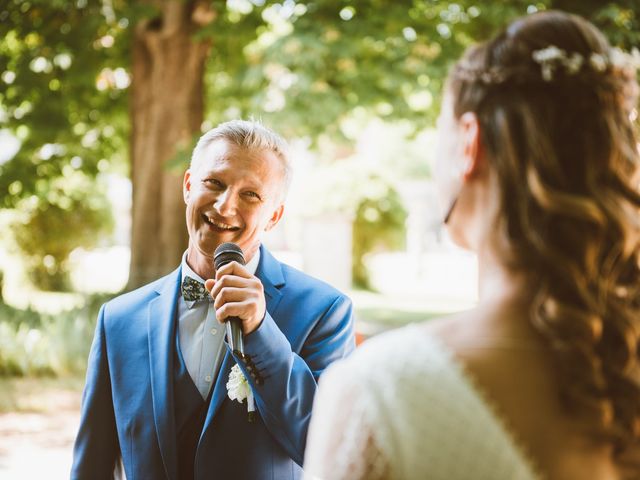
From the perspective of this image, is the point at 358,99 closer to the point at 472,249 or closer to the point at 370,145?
the point at 472,249

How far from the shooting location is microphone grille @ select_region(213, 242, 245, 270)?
2.02 metres

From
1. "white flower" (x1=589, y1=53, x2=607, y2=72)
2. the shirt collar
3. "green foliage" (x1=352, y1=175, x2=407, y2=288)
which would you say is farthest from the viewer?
"green foliage" (x1=352, y1=175, x2=407, y2=288)

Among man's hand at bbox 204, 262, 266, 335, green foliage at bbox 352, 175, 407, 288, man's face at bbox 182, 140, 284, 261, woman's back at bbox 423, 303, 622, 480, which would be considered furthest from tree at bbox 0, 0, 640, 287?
green foliage at bbox 352, 175, 407, 288

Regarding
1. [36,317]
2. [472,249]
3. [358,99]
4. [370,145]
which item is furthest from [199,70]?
[370,145]

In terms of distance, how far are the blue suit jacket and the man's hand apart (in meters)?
0.04

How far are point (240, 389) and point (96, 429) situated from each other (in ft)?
1.72

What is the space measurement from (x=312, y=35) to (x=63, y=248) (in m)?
11.6

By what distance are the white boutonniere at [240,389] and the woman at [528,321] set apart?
0.86 m

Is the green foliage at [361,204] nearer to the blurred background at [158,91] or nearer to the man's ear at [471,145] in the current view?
the blurred background at [158,91]

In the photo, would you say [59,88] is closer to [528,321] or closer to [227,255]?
[227,255]

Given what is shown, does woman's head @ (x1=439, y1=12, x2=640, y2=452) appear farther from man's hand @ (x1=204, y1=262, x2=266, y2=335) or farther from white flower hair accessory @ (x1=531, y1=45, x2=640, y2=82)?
man's hand @ (x1=204, y1=262, x2=266, y2=335)

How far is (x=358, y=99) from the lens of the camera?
376 inches

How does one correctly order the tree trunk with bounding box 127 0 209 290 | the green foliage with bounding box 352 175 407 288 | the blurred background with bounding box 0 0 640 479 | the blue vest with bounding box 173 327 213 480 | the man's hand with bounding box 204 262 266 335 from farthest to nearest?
the green foliage with bounding box 352 175 407 288 → the tree trunk with bounding box 127 0 209 290 → the blurred background with bounding box 0 0 640 479 → the blue vest with bounding box 173 327 213 480 → the man's hand with bounding box 204 262 266 335

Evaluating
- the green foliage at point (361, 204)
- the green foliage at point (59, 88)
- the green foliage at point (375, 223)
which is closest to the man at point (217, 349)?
the green foliage at point (59, 88)
